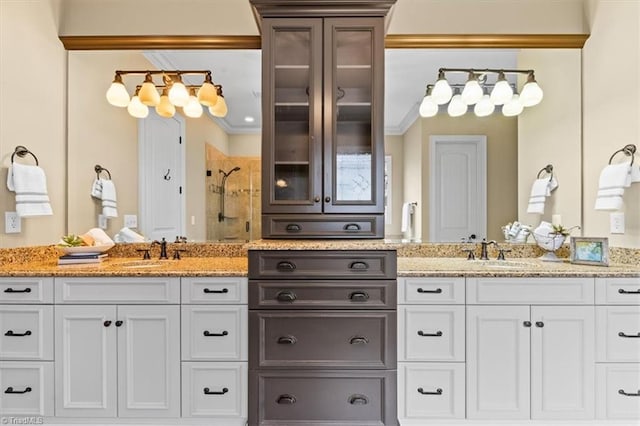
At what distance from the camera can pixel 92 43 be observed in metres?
2.44

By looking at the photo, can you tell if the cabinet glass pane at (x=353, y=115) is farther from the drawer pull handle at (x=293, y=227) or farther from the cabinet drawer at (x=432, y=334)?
the cabinet drawer at (x=432, y=334)

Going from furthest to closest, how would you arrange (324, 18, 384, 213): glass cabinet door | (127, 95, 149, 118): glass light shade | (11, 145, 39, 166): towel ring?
1. (127, 95, 149, 118): glass light shade
2. (11, 145, 39, 166): towel ring
3. (324, 18, 384, 213): glass cabinet door

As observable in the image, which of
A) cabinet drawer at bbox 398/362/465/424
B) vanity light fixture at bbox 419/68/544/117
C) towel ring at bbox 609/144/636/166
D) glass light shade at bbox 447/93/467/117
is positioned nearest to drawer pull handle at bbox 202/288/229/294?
cabinet drawer at bbox 398/362/465/424

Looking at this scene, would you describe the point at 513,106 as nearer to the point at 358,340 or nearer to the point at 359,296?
the point at 359,296

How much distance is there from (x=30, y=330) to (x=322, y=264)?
5.10 feet

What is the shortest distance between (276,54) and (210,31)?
77cm

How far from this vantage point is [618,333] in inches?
71.7

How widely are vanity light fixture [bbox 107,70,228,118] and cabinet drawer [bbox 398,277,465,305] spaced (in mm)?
1678

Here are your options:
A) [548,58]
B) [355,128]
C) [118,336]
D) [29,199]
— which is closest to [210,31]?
[355,128]

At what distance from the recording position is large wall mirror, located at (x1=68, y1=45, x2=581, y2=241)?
8.01 feet

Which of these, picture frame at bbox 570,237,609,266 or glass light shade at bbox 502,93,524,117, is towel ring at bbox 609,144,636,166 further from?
glass light shade at bbox 502,93,524,117

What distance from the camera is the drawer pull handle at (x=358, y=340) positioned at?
186cm

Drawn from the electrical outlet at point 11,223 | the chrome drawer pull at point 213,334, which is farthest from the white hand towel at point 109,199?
the chrome drawer pull at point 213,334

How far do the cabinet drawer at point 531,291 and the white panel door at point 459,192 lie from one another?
641 millimetres
